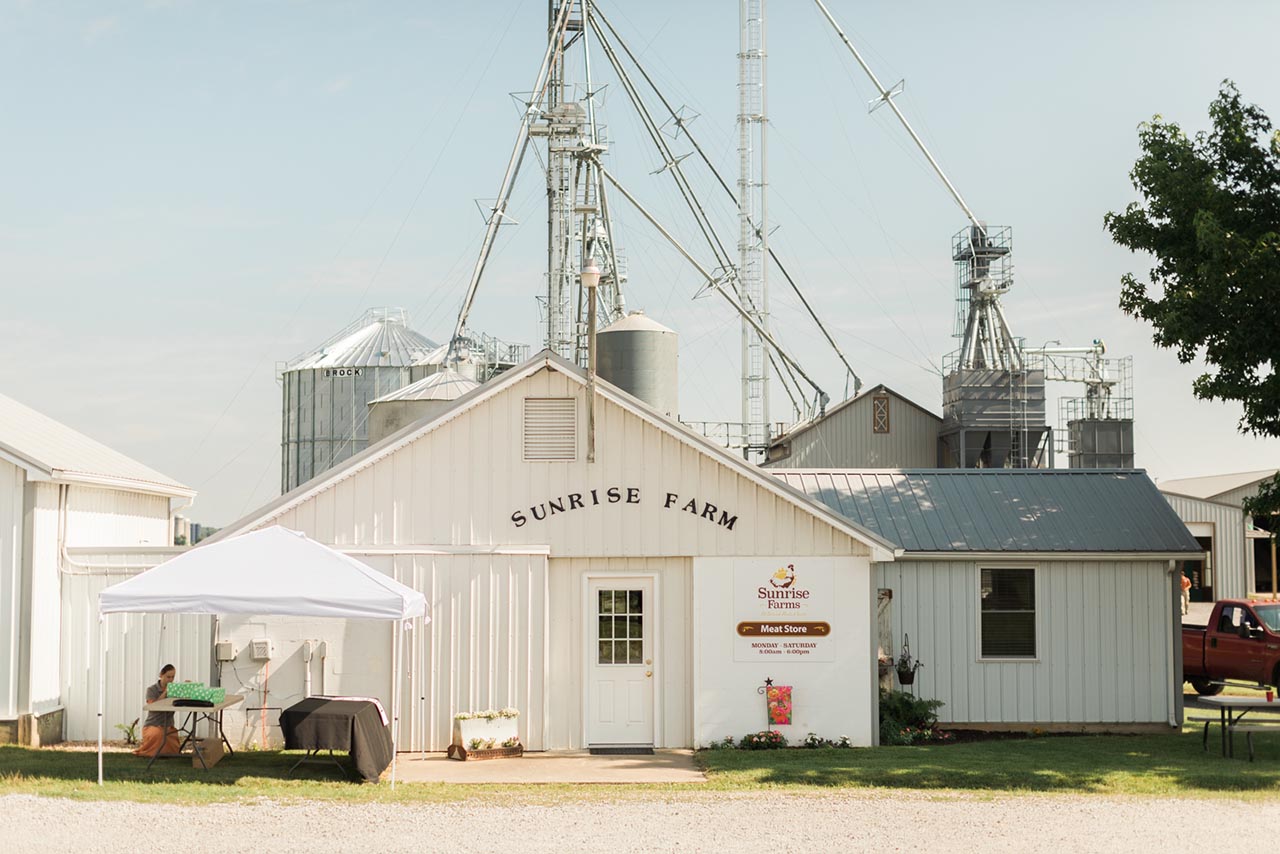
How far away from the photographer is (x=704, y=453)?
1684cm

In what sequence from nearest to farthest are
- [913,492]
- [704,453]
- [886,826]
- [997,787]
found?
[886,826], [997,787], [704,453], [913,492]

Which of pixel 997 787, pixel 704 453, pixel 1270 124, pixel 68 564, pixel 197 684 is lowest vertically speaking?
pixel 997 787

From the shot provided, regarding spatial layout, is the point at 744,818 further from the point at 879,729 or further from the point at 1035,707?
the point at 1035,707

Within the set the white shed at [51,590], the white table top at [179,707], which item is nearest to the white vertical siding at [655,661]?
the white table top at [179,707]

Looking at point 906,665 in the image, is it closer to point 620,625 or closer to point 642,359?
point 620,625

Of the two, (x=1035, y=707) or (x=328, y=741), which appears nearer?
(x=328, y=741)

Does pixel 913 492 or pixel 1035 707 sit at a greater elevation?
pixel 913 492

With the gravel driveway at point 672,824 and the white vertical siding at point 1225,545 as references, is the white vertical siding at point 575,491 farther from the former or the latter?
the white vertical siding at point 1225,545

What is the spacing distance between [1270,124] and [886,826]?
11.1m

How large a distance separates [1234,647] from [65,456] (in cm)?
1886

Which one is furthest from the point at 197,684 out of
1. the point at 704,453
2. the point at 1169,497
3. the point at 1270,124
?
the point at 1169,497

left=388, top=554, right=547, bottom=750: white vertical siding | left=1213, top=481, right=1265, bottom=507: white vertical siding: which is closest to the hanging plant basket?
left=388, top=554, right=547, bottom=750: white vertical siding

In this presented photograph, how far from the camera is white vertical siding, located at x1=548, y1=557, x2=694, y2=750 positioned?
16.7 metres

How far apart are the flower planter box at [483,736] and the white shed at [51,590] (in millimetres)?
3899
